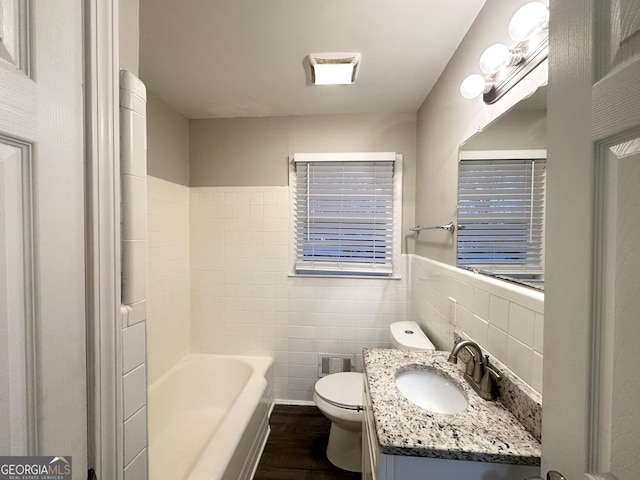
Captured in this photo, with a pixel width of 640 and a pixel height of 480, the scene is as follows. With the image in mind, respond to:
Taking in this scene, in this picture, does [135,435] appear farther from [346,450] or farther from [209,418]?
[209,418]

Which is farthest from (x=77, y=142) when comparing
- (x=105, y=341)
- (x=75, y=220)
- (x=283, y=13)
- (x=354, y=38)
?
(x=354, y=38)

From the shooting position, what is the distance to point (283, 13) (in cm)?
114

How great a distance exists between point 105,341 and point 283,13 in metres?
1.42

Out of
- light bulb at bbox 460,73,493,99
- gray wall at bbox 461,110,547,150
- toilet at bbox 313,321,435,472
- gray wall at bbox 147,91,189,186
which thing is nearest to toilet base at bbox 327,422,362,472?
toilet at bbox 313,321,435,472

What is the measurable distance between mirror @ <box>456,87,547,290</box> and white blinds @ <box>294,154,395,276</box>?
81cm

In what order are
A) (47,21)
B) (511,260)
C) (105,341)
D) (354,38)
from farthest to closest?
(354,38), (511,260), (105,341), (47,21)

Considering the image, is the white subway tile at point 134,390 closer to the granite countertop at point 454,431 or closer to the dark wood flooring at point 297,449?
the granite countertop at point 454,431

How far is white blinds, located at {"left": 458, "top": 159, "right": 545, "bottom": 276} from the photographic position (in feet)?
2.64

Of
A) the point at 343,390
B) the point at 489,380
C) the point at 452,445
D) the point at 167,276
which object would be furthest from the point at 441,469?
the point at 167,276

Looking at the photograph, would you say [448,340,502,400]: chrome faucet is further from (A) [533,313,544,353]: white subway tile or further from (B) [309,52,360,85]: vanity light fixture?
(B) [309,52,360,85]: vanity light fixture

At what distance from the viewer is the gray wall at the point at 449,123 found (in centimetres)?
101

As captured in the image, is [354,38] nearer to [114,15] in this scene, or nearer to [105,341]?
[114,15]

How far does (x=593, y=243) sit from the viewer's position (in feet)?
1.29

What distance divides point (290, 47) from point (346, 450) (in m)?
2.38
